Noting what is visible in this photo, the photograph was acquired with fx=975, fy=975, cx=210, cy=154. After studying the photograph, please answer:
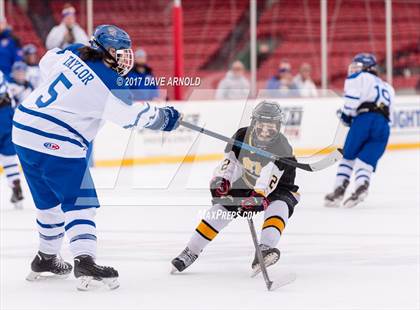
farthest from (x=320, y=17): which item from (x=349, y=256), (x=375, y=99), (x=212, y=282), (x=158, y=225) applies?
(x=212, y=282)

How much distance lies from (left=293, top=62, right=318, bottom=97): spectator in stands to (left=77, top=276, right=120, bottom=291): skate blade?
25.7 ft

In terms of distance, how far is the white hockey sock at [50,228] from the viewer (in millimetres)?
4379

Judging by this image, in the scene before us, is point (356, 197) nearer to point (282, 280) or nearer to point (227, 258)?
point (227, 258)

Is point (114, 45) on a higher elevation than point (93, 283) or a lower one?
higher

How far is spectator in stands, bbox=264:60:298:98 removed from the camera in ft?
38.4

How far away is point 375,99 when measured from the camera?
7.38 m

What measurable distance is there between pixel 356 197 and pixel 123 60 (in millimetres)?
3514

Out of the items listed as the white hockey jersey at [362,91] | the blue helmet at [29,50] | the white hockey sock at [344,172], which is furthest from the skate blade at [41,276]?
the blue helmet at [29,50]

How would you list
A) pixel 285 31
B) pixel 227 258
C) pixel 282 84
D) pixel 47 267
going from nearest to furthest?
pixel 47 267 < pixel 227 258 < pixel 282 84 < pixel 285 31

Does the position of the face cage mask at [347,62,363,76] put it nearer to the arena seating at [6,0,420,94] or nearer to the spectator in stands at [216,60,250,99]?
the spectator in stands at [216,60,250,99]

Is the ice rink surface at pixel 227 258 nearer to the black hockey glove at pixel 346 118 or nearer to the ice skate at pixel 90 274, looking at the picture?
the ice skate at pixel 90 274

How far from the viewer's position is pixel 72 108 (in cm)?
405

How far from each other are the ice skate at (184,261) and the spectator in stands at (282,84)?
7.24 metres

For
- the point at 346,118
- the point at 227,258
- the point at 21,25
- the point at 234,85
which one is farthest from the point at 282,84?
the point at 227,258
